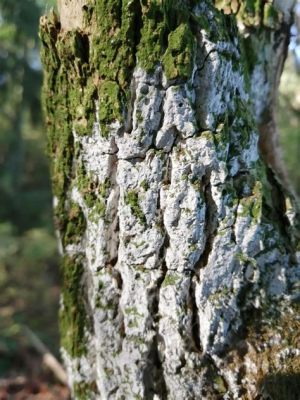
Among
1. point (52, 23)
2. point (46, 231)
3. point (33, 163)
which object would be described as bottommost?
point (52, 23)

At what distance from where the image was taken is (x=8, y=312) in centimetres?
599

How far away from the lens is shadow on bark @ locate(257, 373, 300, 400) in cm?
132

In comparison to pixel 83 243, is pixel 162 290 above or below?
below

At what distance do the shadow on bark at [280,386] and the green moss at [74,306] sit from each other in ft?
2.04

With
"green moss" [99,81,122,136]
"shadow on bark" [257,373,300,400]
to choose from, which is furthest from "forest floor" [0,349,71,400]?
"green moss" [99,81,122,136]

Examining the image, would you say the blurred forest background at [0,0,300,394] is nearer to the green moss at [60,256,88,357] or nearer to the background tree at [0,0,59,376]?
the background tree at [0,0,59,376]

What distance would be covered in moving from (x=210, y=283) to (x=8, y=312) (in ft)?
17.1

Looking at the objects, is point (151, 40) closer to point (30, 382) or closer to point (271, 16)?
point (271, 16)

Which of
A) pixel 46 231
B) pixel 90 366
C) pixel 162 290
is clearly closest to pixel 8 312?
pixel 46 231

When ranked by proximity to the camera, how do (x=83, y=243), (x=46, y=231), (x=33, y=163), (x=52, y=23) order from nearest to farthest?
(x=52, y=23) < (x=83, y=243) < (x=46, y=231) < (x=33, y=163)

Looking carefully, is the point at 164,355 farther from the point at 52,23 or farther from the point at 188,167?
the point at 52,23

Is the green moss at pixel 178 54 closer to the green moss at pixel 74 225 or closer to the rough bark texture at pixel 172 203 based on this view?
the rough bark texture at pixel 172 203

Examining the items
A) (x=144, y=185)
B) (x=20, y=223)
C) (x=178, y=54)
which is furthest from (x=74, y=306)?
(x=20, y=223)

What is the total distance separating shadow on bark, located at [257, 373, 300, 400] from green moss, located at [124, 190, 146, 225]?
582 mm
